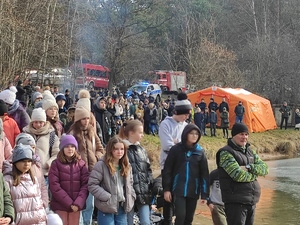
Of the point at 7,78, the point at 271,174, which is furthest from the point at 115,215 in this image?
the point at 271,174

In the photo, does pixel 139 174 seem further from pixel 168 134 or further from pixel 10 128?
pixel 10 128

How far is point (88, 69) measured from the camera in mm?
38875

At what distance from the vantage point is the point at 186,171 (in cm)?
626

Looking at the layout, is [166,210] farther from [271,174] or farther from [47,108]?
[271,174]

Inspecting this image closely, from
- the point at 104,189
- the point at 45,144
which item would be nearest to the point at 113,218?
the point at 104,189

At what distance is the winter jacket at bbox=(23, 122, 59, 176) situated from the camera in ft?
21.5

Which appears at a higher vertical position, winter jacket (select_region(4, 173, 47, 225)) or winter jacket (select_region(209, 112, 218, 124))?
winter jacket (select_region(209, 112, 218, 124))

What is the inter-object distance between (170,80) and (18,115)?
31792 millimetres

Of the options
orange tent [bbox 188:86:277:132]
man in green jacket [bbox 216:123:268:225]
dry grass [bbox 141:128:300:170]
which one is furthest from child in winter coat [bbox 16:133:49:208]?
orange tent [bbox 188:86:277:132]

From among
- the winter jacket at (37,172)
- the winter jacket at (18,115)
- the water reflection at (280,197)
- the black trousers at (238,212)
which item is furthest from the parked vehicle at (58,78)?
the black trousers at (238,212)

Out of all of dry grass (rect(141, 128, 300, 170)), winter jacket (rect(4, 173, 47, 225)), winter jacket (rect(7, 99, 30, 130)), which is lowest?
dry grass (rect(141, 128, 300, 170))

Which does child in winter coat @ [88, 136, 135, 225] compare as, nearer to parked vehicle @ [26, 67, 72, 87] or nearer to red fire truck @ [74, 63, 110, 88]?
parked vehicle @ [26, 67, 72, 87]

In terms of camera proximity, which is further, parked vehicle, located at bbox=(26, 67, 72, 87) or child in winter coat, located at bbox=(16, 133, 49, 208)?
parked vehicle, located at bbox=(26, 67, 72, 87)

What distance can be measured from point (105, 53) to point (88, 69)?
6.94ft
